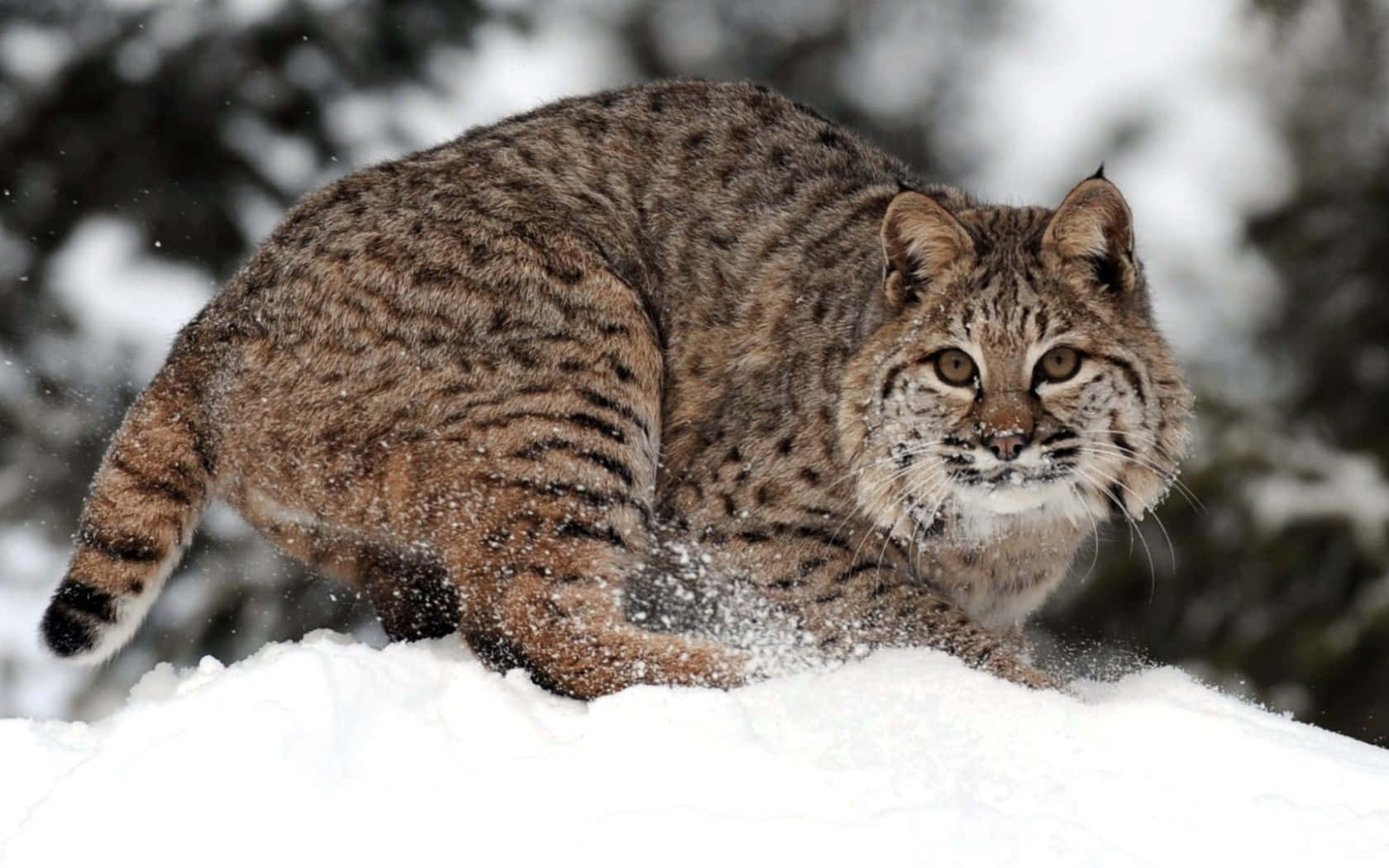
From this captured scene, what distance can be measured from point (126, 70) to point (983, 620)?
16.1 ft

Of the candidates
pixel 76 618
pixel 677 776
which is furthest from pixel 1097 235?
pixel 76 618

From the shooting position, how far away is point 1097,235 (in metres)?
4.68

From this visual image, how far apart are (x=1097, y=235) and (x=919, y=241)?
51cm

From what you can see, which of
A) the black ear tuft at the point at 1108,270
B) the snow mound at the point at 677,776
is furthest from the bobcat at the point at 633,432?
the snow mound at the point at 677,776

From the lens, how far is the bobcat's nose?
433cm

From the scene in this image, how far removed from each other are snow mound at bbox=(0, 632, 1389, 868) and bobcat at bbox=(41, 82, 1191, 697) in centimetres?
50

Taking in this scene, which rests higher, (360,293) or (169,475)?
(360,293)

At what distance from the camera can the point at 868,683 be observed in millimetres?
4094

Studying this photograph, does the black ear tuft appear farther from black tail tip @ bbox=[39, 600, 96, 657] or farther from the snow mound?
black tail tip @ bbox=[39, 600, 96, 657]

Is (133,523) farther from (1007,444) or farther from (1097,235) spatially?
(1097,235)

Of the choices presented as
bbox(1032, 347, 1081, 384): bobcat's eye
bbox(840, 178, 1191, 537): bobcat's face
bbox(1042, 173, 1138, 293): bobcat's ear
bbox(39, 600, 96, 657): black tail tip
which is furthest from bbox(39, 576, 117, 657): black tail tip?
bbox(1042, 173, 1138, 293): bobcat's ear

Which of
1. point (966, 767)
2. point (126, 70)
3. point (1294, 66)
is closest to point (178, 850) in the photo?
point (966, 767)

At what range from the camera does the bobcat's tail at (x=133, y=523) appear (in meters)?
4.43

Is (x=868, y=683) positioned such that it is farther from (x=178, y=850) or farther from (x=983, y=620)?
(x=178, y=850)
